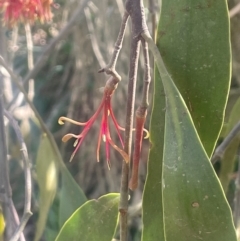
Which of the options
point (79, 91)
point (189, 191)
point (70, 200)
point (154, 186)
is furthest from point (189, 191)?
point (79, 91)

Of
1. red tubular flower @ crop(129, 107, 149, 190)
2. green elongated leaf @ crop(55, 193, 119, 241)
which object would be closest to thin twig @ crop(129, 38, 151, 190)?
red tubular flower @ crop(129, 107, 149, 190)

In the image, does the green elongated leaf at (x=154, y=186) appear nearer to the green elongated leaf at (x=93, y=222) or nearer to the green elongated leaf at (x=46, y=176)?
the green elongated leaf at (x=93, y=222)

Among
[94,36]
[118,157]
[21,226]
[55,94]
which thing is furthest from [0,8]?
[55,94]

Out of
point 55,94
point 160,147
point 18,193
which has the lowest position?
point 18,193

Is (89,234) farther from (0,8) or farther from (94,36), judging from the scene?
(94,36)

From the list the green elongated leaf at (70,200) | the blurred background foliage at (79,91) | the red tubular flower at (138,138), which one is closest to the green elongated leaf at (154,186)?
the red tubular flower at (138,138)

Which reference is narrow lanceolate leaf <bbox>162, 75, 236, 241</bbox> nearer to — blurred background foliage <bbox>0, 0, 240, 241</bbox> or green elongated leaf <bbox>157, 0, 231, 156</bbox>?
green elongated leaf <bbox>157, 0, 231, 156</bbox>

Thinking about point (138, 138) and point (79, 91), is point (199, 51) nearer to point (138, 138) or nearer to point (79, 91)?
point (138, 138)
